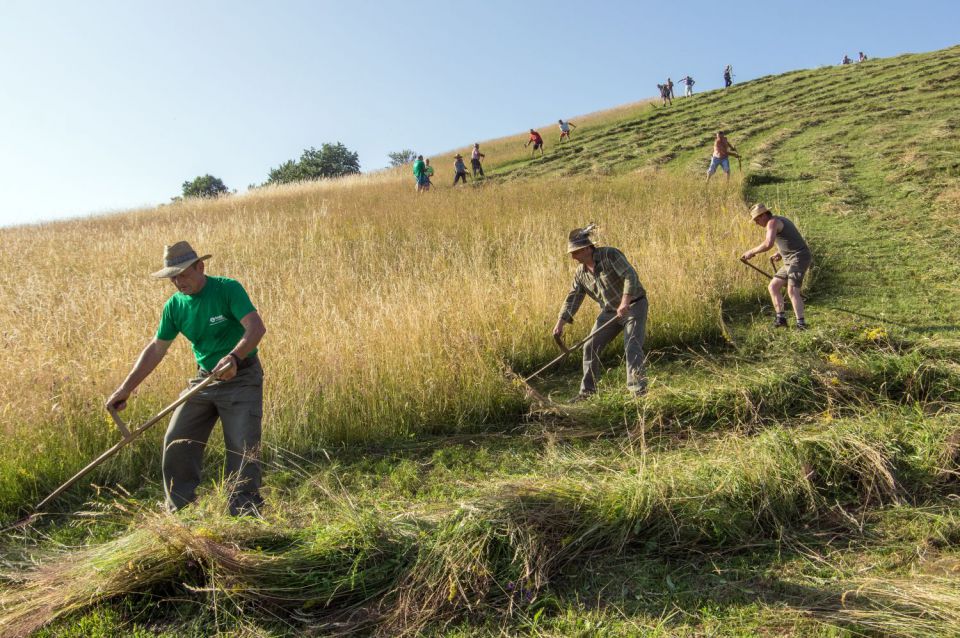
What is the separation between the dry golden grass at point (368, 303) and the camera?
5074 mm

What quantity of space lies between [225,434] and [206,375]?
1.38ft

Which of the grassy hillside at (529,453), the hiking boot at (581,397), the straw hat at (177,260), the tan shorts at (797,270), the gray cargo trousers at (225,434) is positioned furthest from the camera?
the tan shorts at (797,270)

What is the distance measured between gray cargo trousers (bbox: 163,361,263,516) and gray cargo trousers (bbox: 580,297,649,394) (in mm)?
2938

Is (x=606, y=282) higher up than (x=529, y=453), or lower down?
higher up

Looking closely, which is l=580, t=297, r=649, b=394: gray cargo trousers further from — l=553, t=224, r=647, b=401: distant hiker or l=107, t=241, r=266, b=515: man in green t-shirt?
l=107, t=241, r=266, b=515: man in green t-shirt

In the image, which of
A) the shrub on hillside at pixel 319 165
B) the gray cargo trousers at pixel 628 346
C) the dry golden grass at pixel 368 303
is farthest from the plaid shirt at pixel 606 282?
the shrub on hillside at pixel 319 165

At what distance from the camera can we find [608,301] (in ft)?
17.3

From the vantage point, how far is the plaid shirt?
503 centimetres

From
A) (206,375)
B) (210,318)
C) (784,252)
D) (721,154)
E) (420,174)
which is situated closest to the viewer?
(210,318)

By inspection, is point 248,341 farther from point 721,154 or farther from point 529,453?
point 721,154

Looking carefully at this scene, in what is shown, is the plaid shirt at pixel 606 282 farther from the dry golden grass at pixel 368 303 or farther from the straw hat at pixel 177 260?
the straw hat at pixel 177 260

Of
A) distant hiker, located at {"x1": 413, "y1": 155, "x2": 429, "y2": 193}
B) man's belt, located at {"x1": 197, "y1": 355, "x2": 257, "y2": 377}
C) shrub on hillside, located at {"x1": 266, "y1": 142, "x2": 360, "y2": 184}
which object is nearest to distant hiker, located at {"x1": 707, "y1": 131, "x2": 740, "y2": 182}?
distant hiker, located at {"x1": 413, "y1": 155, "x2": 429, "y2": 193}

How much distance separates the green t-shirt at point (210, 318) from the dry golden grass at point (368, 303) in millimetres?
1269

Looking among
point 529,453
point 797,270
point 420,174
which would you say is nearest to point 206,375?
point 529,453
